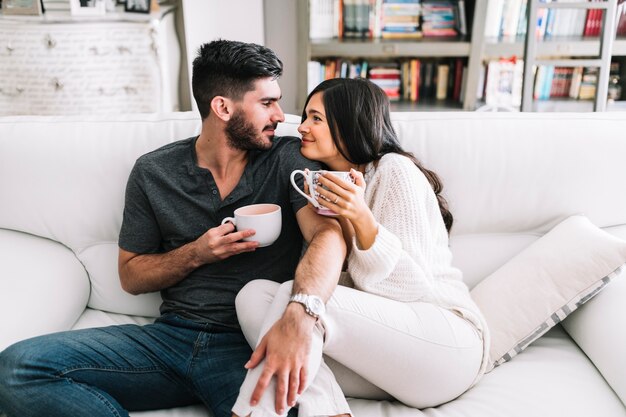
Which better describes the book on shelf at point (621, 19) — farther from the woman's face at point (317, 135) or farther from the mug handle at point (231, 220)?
the mug handle at point (231, 220)

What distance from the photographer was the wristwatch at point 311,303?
1.12 meters

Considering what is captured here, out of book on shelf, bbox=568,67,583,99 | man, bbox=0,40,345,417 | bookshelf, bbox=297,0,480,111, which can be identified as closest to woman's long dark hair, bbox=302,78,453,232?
man, bbox=0,40,345,417

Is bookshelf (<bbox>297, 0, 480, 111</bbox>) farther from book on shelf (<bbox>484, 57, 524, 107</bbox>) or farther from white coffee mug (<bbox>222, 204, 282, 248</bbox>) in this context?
white coffee mug (<bbox>222, 204, 282, 248</bbox>)

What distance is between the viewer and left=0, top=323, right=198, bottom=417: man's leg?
1161 millimetres

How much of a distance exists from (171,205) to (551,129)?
1.07 m

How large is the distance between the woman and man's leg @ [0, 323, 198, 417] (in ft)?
0.77

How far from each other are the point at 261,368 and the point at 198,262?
1.29 ft

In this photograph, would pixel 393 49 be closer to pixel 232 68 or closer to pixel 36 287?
pixel 232 68

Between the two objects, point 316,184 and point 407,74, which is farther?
point 407,74

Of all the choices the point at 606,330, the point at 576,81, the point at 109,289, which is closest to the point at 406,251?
the point at 606,330

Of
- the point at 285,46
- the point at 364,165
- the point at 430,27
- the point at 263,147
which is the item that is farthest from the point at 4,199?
the point at 430,27

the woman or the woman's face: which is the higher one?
the woman's face

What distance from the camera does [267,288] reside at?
51.2 inches

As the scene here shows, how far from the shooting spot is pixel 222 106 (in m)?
1.53
